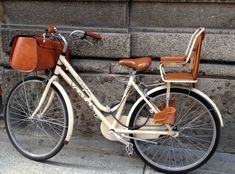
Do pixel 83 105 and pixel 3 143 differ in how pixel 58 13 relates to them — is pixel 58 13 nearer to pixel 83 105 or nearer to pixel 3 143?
pixel 83 105

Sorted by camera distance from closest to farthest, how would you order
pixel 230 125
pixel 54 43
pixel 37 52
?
pixel 37 52 < pixel 54 43 < pixel 230 125

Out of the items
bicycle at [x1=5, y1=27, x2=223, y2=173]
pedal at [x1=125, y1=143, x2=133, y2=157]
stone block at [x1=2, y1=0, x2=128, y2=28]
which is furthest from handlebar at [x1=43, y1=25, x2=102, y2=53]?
pedal at [x1=125, y1=143, x2=133, y2=157]

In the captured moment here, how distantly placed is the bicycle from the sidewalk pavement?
110 millimetres

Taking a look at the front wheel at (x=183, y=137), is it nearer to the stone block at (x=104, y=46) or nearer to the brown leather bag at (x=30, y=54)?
the stone block at (x=104, y=46)

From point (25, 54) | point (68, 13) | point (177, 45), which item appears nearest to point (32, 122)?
point (25, 54)

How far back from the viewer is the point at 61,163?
4.09 metres

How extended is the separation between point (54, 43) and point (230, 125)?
2.21 m

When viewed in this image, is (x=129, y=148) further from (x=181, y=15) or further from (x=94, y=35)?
(x=181, y=15)

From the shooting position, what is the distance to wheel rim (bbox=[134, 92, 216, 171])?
396cm

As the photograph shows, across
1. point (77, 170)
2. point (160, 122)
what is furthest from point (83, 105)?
point (160, 122)

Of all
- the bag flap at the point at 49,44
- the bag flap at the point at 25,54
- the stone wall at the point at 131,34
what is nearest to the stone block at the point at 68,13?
the stone wall at the point at 131,34

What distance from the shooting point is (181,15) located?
13.8ft

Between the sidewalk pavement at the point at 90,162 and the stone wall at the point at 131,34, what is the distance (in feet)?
0.87

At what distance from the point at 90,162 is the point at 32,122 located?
0.89m
